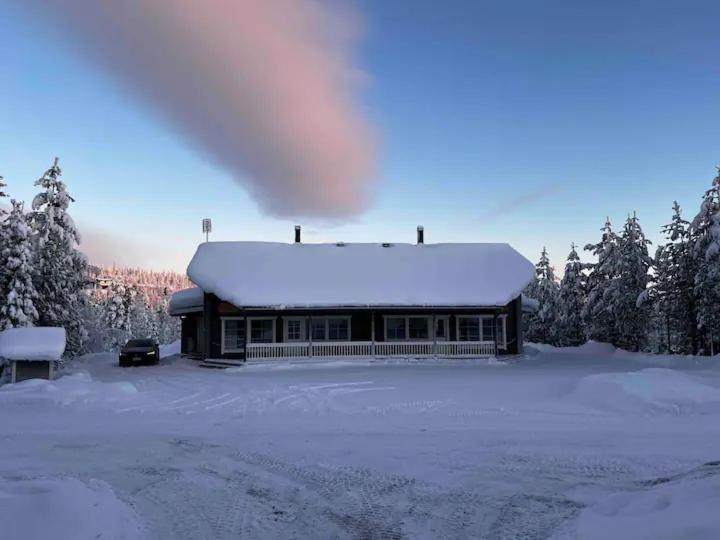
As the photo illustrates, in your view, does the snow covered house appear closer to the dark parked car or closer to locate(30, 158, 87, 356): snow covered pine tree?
the dark parked car

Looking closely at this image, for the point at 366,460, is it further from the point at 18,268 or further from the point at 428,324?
the point at 18,268

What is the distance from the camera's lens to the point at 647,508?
5582 millimetres

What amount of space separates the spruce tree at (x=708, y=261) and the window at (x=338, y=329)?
1742 centimetres

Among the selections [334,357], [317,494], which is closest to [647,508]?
[317,494]

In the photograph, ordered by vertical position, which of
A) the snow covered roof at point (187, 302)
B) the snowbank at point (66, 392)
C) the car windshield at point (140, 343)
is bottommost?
the snowbank at point (66, 392)

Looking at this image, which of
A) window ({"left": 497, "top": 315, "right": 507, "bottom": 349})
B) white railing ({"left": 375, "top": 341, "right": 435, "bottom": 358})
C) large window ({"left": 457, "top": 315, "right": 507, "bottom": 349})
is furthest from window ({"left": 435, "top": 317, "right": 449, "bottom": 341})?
window ({"left": 497, "top": 315, "right": 507, "bottom": 349})

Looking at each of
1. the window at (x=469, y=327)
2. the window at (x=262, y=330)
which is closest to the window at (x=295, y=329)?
the window at (x=262, y=330)

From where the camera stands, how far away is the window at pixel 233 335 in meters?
28.6

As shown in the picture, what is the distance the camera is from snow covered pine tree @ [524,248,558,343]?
4594 centimetres

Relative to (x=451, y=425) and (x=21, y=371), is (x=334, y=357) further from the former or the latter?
(x=451, y=425)

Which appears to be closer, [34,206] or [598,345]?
[34,206]

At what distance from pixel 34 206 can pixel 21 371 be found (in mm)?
14903

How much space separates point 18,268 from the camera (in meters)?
24.9

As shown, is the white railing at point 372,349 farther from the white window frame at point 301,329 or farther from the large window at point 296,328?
the large window at point 296,328
